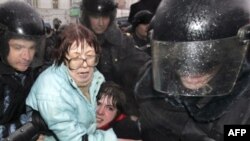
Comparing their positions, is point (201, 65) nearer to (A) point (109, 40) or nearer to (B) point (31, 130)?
(B) point (31, 130)

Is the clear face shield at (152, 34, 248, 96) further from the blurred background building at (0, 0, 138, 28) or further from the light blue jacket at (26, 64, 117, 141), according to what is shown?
the blurred background building at (0, 0, 138, 28)

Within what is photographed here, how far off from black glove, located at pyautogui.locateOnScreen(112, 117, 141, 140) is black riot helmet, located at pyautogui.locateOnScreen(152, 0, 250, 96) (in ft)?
2.55

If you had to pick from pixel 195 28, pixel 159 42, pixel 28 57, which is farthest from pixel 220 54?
pixel 28 57

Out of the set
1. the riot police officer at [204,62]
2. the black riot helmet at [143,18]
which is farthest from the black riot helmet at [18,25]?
the black riot helmet at [143,18]

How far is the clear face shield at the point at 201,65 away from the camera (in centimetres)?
146

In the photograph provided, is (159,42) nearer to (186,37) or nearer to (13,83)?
(186,37)

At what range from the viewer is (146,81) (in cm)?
185

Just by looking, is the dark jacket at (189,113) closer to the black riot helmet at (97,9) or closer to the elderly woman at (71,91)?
the elderly woman at (71,91)


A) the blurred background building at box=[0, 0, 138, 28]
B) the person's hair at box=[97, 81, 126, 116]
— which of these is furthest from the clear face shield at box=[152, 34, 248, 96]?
the blurred background building at box=[0, 0, 138, 28]

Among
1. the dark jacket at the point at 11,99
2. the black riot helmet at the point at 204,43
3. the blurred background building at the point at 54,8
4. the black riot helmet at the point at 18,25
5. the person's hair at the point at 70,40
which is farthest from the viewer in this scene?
the blurred background building at the point at 54,8

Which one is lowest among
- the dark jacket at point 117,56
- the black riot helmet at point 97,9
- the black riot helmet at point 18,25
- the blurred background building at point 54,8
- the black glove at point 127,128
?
the black glove at point 127,128

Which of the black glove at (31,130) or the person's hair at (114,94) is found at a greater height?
the person's hair at (114,94)

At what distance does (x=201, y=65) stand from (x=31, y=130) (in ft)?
2.88

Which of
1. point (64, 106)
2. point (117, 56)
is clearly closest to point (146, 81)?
point (64, 106)
